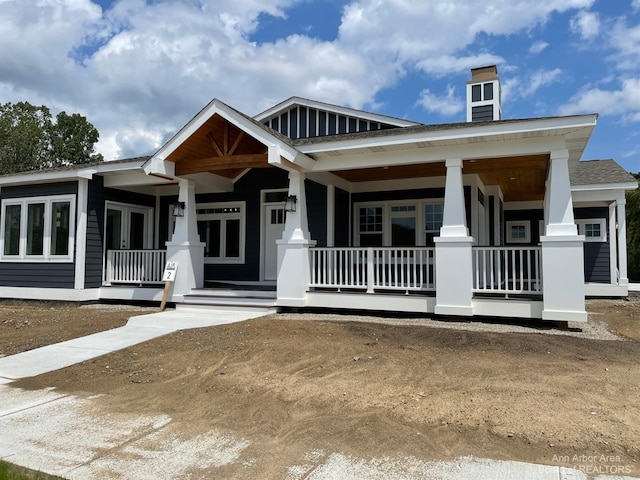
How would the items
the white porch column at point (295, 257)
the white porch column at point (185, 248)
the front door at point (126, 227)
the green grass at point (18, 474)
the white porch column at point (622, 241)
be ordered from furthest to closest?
the white porch column at point (622, 241) < the front door at point (126, 227) < the white porch column at point (185, 248) < the white porch column at point (295, 257) < the green grass at point (18, 474)

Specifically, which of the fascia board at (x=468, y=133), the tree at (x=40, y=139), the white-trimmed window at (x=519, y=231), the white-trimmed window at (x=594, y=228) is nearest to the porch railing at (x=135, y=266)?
the fascia board at (x=468, y=133)

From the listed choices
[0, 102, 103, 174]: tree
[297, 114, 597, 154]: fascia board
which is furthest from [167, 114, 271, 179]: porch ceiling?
[0, 102, 103, 174]: tree

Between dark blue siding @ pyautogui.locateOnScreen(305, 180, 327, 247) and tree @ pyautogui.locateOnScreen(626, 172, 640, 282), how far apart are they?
1817 centimetres

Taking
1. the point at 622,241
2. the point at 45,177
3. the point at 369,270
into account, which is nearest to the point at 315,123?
the point at 369,270

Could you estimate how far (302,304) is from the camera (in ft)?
29.1

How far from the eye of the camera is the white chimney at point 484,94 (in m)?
14.4

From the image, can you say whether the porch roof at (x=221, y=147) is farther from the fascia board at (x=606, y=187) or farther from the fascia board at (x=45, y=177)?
the fascia board at (x=606, y=187)

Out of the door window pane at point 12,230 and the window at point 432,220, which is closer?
the window at point 432,220

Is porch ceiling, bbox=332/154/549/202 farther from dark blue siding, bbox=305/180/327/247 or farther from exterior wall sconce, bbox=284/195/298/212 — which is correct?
exterior wall sconce, bbox=284/195/298/212

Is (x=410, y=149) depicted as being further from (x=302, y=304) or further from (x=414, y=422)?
(x=414, y=422)

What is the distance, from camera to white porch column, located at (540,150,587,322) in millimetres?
7078

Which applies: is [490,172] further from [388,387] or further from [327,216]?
[388,387]

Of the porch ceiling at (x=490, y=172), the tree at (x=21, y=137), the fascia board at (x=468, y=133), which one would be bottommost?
the porch ceiling at (x=490, y=172)

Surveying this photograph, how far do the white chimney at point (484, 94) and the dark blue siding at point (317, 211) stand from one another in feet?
22.6
